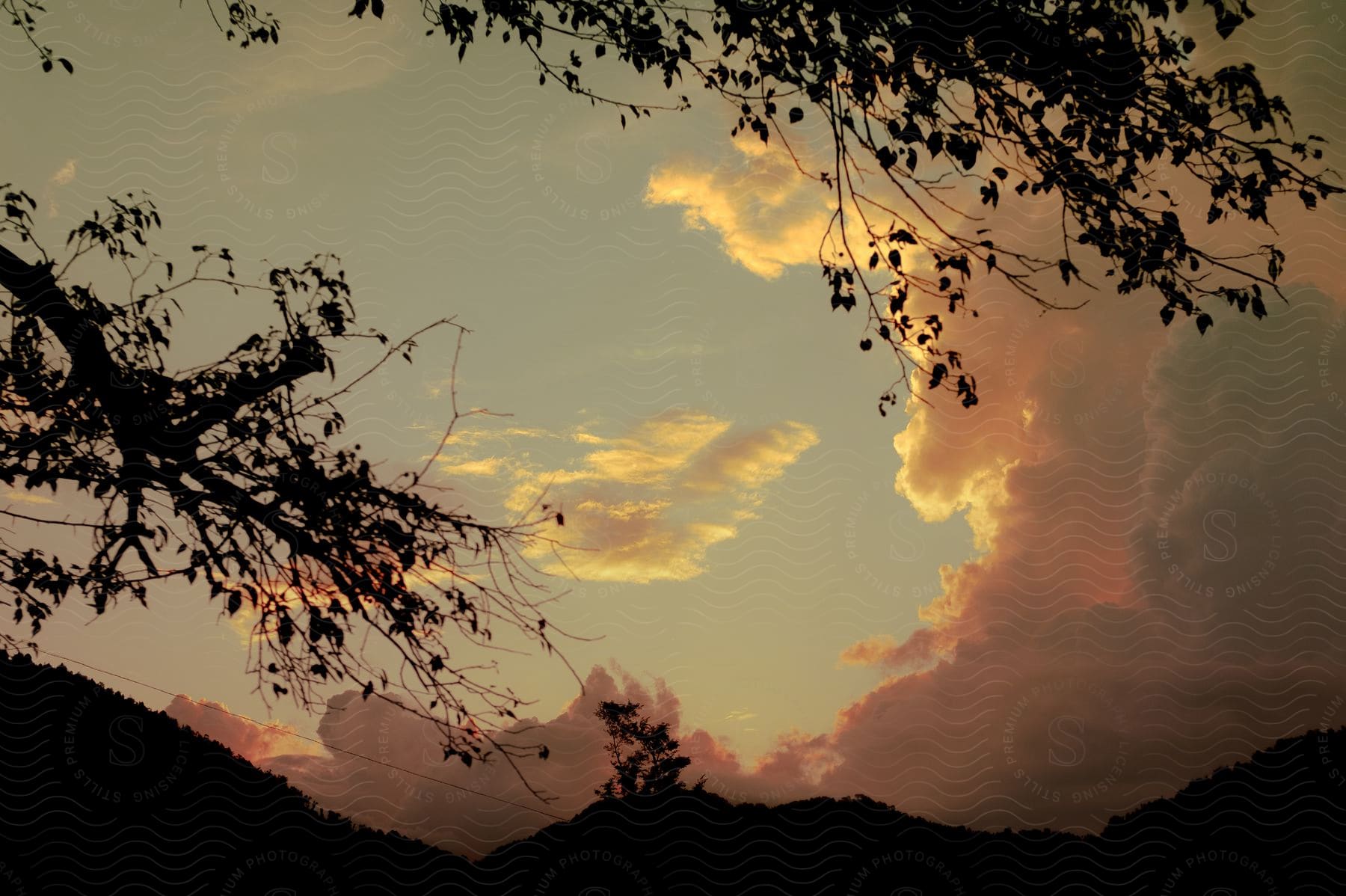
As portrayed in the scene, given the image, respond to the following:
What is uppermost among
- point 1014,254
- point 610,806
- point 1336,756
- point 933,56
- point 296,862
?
point 933,56

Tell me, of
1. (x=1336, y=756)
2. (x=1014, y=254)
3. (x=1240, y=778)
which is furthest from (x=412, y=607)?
(x=1336, y=756)

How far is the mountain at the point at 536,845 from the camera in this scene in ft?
30.1

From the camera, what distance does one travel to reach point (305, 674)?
21.7 feet

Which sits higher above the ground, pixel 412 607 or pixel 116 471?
pixel 116 471

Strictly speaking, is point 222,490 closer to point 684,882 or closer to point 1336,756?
point 684,882

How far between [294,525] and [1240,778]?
12302 mm

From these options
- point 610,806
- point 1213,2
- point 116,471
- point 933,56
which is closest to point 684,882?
point 610,806

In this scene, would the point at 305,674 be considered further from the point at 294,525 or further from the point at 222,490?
the point at 222,490

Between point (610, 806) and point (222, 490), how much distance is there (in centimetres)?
549

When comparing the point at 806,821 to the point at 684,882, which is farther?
the point at 806,821

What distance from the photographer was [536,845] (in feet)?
30.1

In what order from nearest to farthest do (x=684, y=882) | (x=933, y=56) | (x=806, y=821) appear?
(x=933, y=56), (x=684, y=882), (x=806, y=821)

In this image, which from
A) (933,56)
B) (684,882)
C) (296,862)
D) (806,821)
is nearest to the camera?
(933,56)

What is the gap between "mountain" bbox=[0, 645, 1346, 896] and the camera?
918 cm
